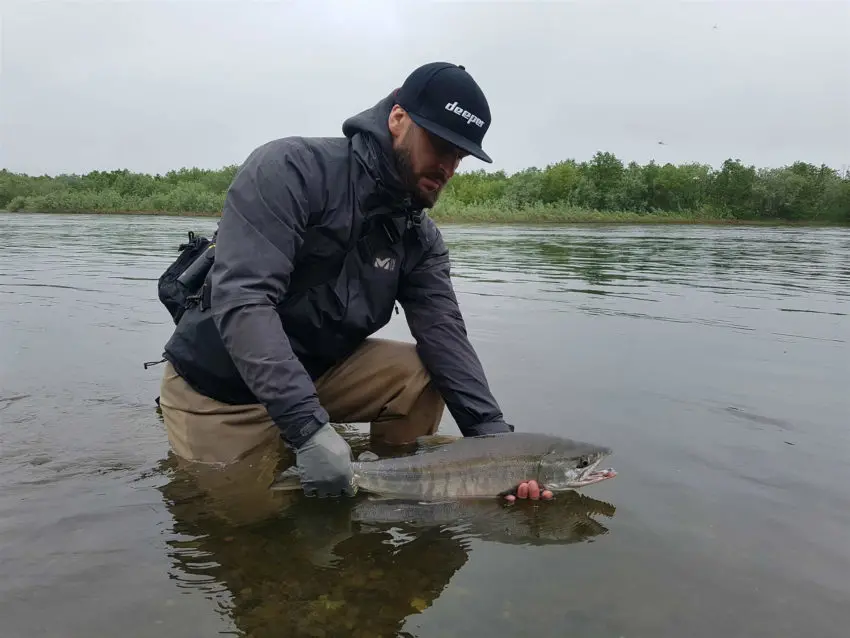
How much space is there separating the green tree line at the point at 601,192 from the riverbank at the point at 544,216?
41 cm

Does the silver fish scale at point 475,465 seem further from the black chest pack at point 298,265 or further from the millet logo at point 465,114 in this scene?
the millet logo at point 465,114

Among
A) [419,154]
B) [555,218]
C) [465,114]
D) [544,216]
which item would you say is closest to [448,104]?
[465,114]

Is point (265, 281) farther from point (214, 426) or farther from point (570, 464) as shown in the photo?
point (570, 464)

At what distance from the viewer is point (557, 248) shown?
2661 centimetres

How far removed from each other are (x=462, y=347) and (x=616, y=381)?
102 inches

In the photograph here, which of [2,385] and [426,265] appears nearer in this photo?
[426,265]

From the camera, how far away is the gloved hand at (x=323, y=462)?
3264 mm

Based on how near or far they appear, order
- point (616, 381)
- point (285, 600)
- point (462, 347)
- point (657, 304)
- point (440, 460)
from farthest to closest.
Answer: point (657, 304)
point (616, 381)
point (462, 347)
point (440, 460)
point (285, 600)

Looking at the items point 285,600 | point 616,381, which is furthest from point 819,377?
point 285,600

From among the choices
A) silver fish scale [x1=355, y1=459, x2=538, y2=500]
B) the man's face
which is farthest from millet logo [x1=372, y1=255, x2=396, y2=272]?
silver fish scale [x1=355, y1=459, x2=538, y2=500]

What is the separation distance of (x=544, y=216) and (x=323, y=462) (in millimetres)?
61711

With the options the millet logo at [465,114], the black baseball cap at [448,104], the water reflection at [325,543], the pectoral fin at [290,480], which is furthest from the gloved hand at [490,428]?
the millet logo at [465,114]

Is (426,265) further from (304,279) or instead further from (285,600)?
(285,600)

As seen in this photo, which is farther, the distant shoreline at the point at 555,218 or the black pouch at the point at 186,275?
the distant shoreline at the point at 555,218
